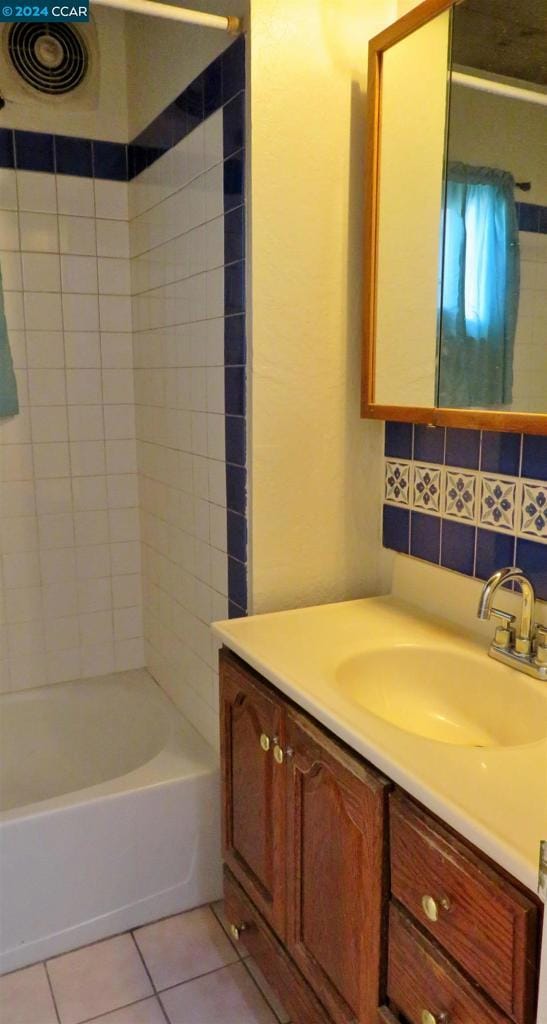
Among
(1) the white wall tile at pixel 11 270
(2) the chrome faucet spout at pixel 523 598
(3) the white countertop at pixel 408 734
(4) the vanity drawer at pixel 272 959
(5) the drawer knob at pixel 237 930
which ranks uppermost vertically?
(1) the white wall tile at pixel 11 270

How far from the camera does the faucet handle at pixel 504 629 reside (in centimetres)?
135

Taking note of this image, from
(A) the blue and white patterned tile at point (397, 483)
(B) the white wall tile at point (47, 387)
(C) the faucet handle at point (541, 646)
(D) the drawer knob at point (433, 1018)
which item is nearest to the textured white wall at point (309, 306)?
A: (A) the blue and white patterned tile at point (397, 483)

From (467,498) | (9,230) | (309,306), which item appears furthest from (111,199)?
(467,498)

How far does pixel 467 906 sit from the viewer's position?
917 millimetres

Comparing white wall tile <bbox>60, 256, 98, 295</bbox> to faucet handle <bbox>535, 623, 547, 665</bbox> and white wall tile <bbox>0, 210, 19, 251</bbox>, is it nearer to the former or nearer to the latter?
white wall tile <bbox>0, 210, 19, 251</bbox>

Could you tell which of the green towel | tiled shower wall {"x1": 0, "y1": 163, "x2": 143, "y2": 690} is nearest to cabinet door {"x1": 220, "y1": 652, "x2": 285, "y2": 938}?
tiled shower wall {"x1": 0, "y1": 163, "x2": 143, "y2": 690}

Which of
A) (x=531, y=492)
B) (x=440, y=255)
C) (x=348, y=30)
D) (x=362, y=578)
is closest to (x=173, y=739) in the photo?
(x=362, y=578)

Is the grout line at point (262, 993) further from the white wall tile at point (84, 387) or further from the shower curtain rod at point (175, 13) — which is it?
the shower curtain rod at point (175, 13)

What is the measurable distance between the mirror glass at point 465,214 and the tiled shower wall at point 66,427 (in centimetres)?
110

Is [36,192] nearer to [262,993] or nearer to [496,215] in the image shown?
[496,215]

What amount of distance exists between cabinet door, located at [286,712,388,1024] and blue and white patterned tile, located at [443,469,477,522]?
558 millimetres

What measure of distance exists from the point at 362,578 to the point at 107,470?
1.05 m

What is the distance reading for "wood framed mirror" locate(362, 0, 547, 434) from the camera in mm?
1301

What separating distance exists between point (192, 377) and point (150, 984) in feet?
4.79
